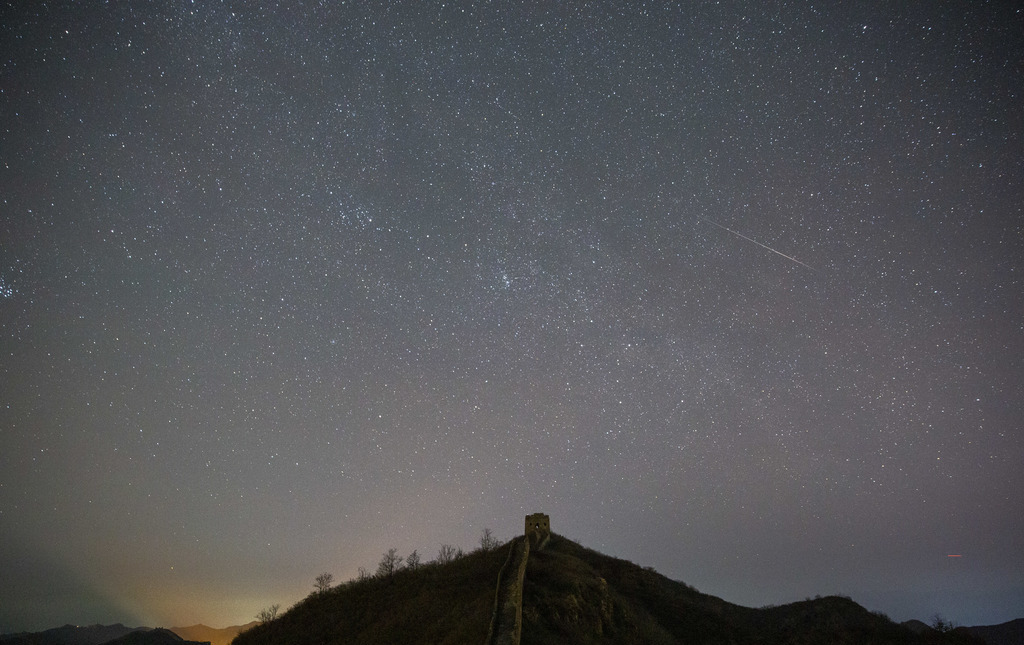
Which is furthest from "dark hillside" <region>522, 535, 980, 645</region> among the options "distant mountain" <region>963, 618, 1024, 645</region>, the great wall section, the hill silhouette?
"distant mountain" <region>963, 618, 1024, 645</region>

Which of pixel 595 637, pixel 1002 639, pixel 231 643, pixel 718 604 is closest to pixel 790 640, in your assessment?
pixel 718 604

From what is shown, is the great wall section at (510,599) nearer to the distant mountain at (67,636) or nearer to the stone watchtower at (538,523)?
the stone watchtower at (538,523)

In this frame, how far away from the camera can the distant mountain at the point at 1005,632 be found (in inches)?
3659

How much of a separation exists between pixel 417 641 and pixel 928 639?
35.6 m

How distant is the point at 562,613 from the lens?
91.9ft

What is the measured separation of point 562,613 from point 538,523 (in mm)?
21267

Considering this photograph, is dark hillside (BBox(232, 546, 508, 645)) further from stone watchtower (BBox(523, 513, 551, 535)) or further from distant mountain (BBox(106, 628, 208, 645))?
distant mountain (BBox(106, 628, 208, 645))

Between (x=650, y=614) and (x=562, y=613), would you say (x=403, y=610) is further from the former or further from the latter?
(x=650, y=614)

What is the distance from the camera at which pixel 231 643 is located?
129 feet

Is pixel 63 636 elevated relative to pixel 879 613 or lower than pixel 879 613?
lower

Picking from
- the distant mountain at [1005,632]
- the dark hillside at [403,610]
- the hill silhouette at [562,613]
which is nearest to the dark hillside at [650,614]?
the hill silhouette at [562,613]

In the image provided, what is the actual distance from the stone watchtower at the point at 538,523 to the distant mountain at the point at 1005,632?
101 meters

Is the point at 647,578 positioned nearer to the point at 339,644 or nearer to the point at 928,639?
the point at 928,639

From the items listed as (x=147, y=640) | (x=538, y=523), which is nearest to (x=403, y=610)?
(x=538, y=523)
